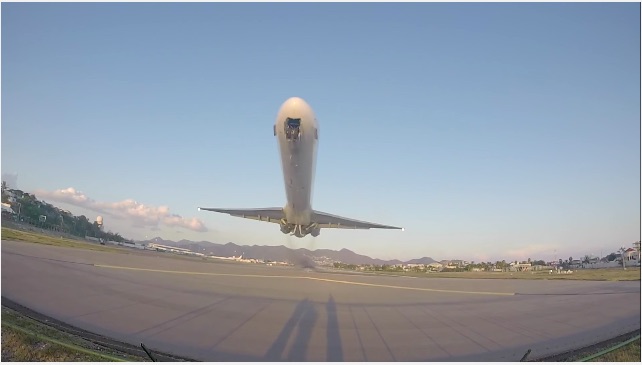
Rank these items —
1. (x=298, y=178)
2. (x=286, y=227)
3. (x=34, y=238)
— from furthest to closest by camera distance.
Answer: (x=286, y=227)
(x=298, y=178)
(x=34, y=238)

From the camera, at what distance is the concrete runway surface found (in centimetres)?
836

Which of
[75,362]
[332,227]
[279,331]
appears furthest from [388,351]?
[332,227]

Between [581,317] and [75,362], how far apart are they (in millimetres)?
15474

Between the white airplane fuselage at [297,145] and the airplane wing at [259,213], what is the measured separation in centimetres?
520

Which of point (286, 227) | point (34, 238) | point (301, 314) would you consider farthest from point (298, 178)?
point (34, 238)

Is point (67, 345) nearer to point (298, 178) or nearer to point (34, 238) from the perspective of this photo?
point (34, 238)

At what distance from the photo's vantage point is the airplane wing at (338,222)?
3387 centimetres

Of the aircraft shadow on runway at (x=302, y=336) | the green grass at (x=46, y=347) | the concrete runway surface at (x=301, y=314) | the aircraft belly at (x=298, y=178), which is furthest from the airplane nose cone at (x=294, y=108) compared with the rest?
the green grass at (x=46, y=347)

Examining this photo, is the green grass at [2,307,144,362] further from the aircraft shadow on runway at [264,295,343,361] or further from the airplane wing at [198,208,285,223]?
the airplane wing at [198,208,285,223]

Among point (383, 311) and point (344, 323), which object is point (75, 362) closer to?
point (344, 323)

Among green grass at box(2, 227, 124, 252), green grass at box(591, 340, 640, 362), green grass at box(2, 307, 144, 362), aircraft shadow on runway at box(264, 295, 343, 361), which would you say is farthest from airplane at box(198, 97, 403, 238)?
green grass at box(591, 340, 640, 362)

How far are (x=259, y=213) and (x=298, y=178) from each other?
11083 millimetres

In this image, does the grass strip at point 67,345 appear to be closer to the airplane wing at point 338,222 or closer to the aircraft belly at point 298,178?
the aircraft belly at point 298,178

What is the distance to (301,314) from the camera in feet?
34.4
